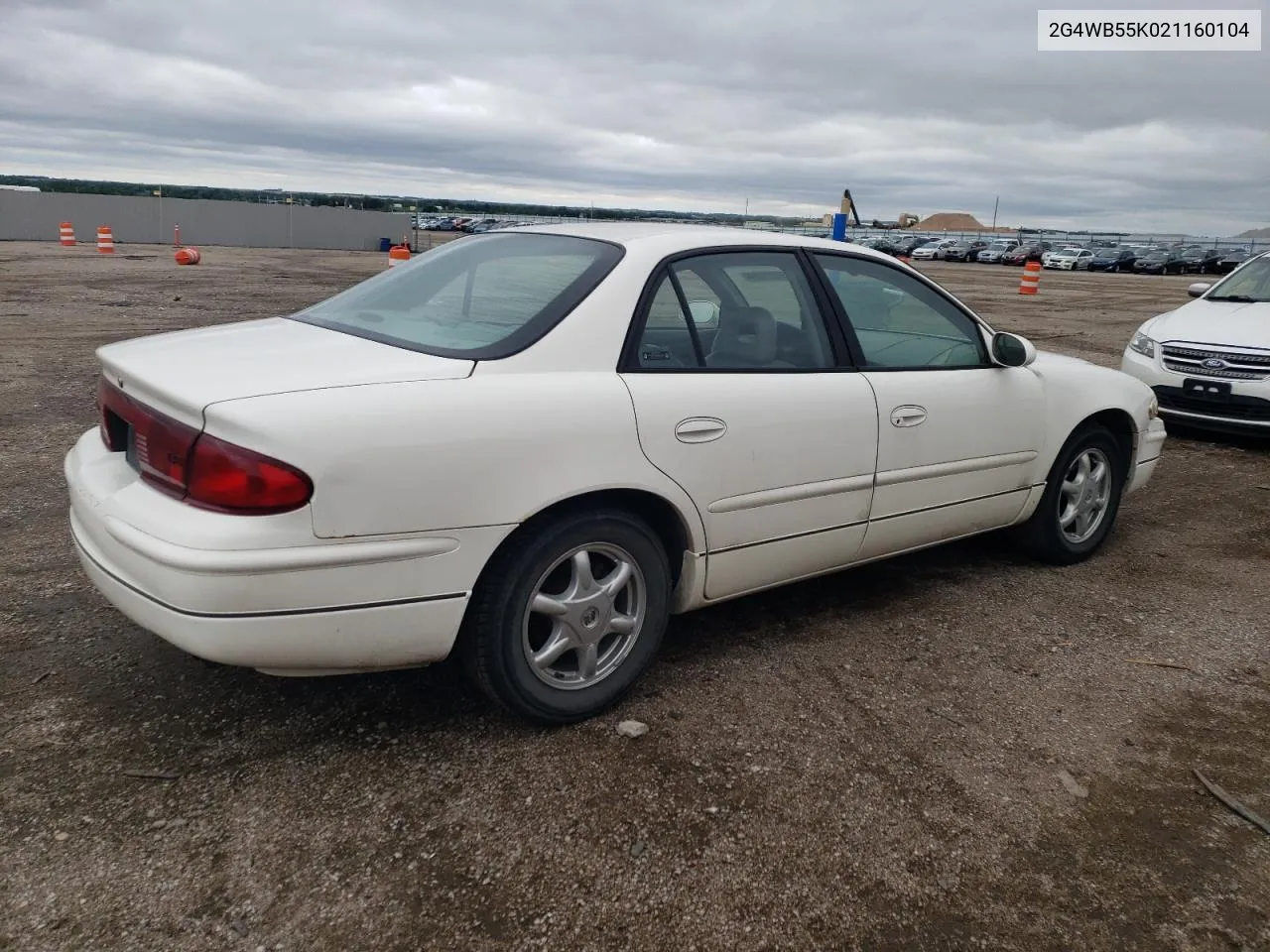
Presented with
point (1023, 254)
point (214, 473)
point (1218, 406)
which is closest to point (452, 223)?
point (1023, 254)

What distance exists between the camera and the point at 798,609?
4059 millimetres

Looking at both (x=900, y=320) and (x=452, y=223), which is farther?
(x=452, y=223)

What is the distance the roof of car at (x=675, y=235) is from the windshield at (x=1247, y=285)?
19.5 feet

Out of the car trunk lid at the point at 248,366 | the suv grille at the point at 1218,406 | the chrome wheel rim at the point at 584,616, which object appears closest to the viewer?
the car trunk lid at the point at 248,366

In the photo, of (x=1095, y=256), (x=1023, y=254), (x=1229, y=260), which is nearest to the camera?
(x=1095, y=256)

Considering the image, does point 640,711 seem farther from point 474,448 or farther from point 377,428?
point 377,428

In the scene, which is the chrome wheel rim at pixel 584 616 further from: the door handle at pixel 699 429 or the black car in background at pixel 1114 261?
the black car in background at pixel 1114 261

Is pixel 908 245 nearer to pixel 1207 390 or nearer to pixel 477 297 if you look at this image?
pixel 1207 390

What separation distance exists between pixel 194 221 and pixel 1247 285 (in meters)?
37.6

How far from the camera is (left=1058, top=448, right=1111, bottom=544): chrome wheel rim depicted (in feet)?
15.0

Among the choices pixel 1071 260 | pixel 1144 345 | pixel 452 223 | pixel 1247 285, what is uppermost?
pixel 452 223

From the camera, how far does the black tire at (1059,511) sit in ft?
14.6

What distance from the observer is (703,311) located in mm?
3312

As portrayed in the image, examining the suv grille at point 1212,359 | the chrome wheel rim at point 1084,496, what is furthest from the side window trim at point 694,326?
the suv grille at point 1212,359
